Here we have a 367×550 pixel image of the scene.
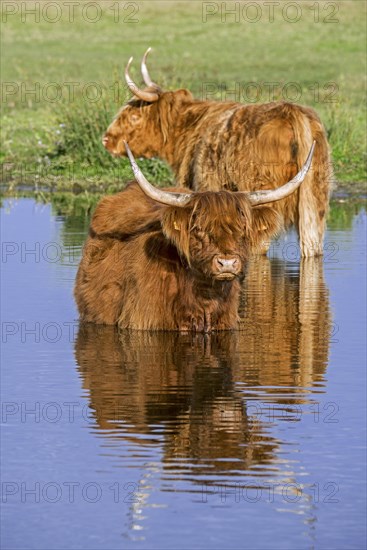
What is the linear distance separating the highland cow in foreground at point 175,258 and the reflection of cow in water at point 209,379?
0.12 meters

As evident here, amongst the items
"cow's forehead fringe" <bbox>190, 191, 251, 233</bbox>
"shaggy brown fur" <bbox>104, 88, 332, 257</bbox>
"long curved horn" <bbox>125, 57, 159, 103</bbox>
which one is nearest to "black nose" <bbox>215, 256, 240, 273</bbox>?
"cow's forehead fringe" <bbox>190, 191, 251, 233</bbox>

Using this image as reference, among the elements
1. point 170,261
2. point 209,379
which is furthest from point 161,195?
point 209,379

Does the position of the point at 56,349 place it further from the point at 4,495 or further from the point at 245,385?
the point at 4,495

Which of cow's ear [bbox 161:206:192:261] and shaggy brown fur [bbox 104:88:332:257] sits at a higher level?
shaggy brown fur [bbox 104:88:332:257]

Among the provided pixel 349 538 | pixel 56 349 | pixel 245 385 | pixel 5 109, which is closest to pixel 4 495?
pixel 349 538

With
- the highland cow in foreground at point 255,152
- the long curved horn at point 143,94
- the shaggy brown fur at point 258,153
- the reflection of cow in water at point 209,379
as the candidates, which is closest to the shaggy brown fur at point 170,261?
the reflection of cow in water at point 209,379

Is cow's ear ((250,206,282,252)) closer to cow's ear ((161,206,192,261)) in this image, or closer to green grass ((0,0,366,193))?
cow's ear ((161,206,192,261))

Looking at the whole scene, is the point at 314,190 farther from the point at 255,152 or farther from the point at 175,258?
the point at 175,258

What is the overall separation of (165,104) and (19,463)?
7.67 m

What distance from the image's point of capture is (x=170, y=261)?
8.84 metres

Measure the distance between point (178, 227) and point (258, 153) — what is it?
3687 millimetres

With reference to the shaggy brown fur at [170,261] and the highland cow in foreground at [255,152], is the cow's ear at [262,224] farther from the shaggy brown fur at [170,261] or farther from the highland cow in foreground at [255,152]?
the highland cow in foreground at [255,152]

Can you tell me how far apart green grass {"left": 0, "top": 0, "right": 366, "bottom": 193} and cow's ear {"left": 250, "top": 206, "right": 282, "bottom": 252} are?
857cm

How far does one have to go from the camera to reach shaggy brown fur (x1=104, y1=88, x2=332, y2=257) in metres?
12.0
